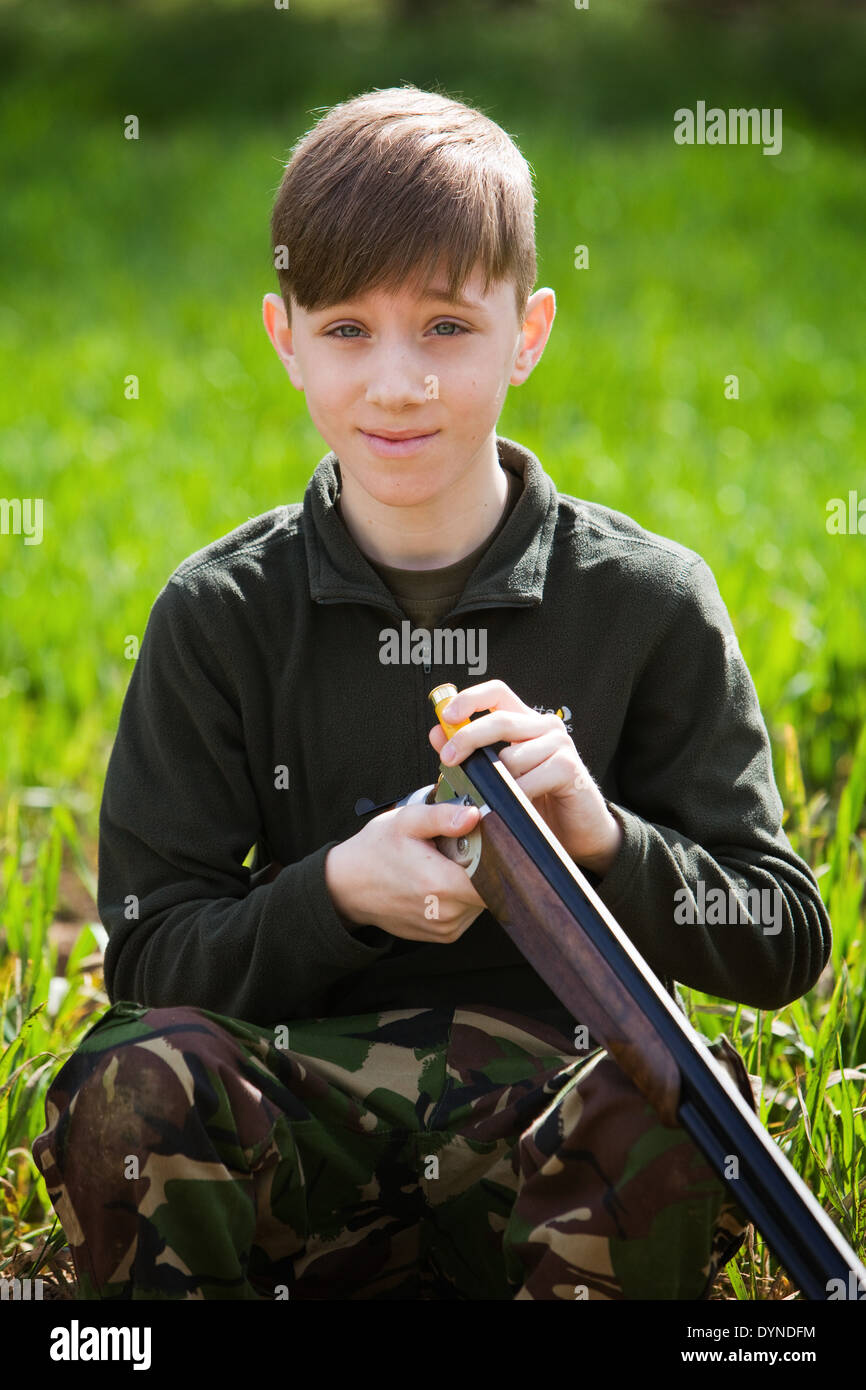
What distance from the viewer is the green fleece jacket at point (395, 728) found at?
1.85 metres

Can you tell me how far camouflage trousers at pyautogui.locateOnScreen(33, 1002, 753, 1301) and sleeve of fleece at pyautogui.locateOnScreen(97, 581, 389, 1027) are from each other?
0.10 meters

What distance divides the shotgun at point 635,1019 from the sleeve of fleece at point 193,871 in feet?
0.91

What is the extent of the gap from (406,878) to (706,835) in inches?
15.9

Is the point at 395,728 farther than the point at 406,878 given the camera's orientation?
Yes

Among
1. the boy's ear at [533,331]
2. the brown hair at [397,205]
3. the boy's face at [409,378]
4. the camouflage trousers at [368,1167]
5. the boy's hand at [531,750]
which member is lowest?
the camouflage trousers at [368,1167]

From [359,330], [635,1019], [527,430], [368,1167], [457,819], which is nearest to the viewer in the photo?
[635,1019]

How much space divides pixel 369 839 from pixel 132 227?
33.0 feet

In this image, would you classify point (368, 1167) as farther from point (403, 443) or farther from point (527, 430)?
point (527, 430)

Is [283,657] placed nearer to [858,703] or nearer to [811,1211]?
[811,1211]

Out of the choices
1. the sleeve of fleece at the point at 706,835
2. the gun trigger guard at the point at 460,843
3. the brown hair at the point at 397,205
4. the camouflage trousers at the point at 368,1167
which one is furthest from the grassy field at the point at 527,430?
the brown hair at the point at 397,205

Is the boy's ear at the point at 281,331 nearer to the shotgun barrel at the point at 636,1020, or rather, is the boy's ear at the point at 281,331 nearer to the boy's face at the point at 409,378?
the boy's face at the point at 409,378

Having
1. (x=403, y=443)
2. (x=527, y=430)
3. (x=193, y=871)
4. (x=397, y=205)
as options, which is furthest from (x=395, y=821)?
(x=527, y=430)

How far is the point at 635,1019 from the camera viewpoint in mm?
1413
